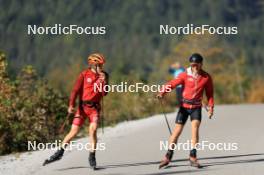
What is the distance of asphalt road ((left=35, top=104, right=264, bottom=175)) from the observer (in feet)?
37.4

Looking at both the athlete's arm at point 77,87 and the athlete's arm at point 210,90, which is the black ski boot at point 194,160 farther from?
the athlete's arm at point 77,87

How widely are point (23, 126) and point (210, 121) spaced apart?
5.97 metres

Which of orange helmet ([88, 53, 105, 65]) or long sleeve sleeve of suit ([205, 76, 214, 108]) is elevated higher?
orange helmet ([88, 53, 105, 65])

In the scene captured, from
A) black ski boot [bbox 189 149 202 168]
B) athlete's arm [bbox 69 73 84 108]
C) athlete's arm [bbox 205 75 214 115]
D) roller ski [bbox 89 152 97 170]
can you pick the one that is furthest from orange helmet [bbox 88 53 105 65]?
black ski boot [bbox 189 149 202 168]

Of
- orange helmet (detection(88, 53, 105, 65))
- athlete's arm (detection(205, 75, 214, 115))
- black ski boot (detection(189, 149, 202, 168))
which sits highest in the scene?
orange helmet (detection(88, 53, 105, 65))

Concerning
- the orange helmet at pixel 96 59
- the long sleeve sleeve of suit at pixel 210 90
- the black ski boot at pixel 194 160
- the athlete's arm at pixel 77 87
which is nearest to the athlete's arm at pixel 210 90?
the long sleeve sleeve of suit at pixel 210 90

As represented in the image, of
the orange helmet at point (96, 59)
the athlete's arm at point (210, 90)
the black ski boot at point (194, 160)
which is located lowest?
the black ski boot at point (194, 160)

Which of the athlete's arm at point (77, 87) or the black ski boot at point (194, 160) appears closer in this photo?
the black ski boot at point (194, 160)

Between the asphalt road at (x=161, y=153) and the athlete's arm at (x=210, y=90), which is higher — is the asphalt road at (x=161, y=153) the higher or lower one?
the lower one

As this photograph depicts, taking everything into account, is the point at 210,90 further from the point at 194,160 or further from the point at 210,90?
the point at 194,160

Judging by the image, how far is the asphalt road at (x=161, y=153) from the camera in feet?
37.4

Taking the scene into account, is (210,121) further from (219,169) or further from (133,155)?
(219,169)

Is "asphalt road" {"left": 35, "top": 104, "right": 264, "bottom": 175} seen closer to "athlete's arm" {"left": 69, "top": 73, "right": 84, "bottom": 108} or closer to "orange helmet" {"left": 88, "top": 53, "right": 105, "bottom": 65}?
"athlete's arm" {"left": 69, "top": 73, "right": 84, "bottom": 108}

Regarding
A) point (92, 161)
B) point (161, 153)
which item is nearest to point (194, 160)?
point (92, 161)
